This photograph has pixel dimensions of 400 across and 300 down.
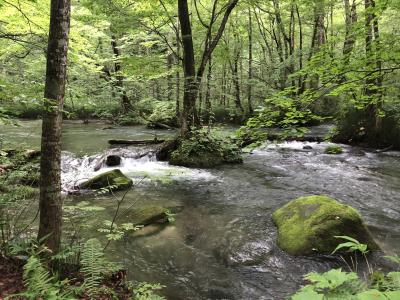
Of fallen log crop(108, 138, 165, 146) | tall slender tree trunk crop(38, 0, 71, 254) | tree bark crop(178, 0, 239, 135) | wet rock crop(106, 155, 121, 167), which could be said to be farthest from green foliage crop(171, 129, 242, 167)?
tall slender tree trunk crop(38, 0, 71, 254)

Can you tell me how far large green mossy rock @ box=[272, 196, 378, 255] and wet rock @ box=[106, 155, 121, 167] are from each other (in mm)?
7531

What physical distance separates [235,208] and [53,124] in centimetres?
531

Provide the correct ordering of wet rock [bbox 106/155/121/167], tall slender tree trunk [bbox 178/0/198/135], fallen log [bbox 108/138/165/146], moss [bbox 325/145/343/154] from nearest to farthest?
1. wet rock [bbox 106/155/121/167]
2. tall slender tree trunk [bbox 178/0/198/135]
3. moss [bbox 325/145/343/154]
4. fallen log [bbox 108/138/165/146]

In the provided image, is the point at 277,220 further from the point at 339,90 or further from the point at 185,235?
the point at 339,90

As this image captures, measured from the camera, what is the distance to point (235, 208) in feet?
27.4

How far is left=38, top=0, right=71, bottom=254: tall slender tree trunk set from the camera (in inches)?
153

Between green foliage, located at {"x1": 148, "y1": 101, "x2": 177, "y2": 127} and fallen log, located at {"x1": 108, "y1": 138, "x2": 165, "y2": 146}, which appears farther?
green foliage, located at {"x1": 148, "y1": 101, "x2": 177, "y2": 127}

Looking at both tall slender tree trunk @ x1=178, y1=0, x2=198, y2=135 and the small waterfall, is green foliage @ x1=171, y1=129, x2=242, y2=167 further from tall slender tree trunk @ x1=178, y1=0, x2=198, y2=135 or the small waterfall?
tall slender tree trunk @ x1=178, y1=0, x2=198, y2=135

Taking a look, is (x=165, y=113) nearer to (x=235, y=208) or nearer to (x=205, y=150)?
(x=205, y=150)

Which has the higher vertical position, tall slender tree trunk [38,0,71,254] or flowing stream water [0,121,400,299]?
tall slender tree trunk [38,0,71,254]

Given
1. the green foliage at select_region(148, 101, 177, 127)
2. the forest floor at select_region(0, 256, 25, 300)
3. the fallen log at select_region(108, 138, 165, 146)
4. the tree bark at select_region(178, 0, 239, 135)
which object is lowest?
the forest floor at select_region(0, 256, 25, 300)

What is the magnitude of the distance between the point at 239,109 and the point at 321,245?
20.1 meters

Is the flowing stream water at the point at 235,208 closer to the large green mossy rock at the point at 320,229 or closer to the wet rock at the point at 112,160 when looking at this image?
the large green mossy rock at the point at 320,229

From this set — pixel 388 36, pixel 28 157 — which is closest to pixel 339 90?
pixel 388 36
